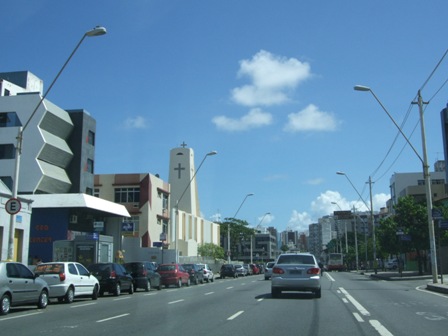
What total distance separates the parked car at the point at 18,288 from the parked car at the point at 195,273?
21194 millimetres

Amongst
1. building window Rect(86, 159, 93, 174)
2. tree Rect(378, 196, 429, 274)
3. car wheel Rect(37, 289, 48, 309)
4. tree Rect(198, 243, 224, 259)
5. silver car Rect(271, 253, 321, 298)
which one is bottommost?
car wheel Rect(37, 289, 48, 309)

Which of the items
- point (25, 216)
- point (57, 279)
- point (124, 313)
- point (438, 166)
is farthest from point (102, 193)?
point (438, 166)

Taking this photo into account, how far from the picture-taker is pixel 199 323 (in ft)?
41.6

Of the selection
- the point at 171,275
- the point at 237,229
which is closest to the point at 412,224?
the point at 171,275

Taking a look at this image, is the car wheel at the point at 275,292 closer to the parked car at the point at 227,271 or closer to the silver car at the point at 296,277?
the silver car at the point at 296,277

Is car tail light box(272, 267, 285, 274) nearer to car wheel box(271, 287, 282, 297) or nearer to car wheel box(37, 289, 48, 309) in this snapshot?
car wheel box(271, 287, 282, 297)

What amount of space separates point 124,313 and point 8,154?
39.0m

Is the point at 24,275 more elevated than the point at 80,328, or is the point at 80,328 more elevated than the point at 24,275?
the point at 24,275

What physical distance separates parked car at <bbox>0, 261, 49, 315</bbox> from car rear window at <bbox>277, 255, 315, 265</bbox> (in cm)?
877

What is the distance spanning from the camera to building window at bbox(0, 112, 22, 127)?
166 ft

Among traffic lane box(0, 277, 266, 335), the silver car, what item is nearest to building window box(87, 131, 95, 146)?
traffic lane box(0, 277, 266, 335)

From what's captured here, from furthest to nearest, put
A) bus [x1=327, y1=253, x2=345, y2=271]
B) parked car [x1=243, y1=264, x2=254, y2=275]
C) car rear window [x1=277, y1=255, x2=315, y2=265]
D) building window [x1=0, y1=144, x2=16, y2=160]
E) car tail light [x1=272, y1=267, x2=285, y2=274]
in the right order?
bus [x1=327, y1=253, x2=345, y2=271] → parked car [x1=243, y1=264, x2=254, y2=275] → building window [x1=0, y1=144, x2=16, y2=160] → car rear window [x1=277, y1=255, x2=315, y2=265] → car tail light [x1=272, y1=267, x2=285, y2=274]

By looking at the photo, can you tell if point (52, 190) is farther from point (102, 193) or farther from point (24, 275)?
point (24, 275)

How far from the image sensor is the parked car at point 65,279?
19.6 metres
